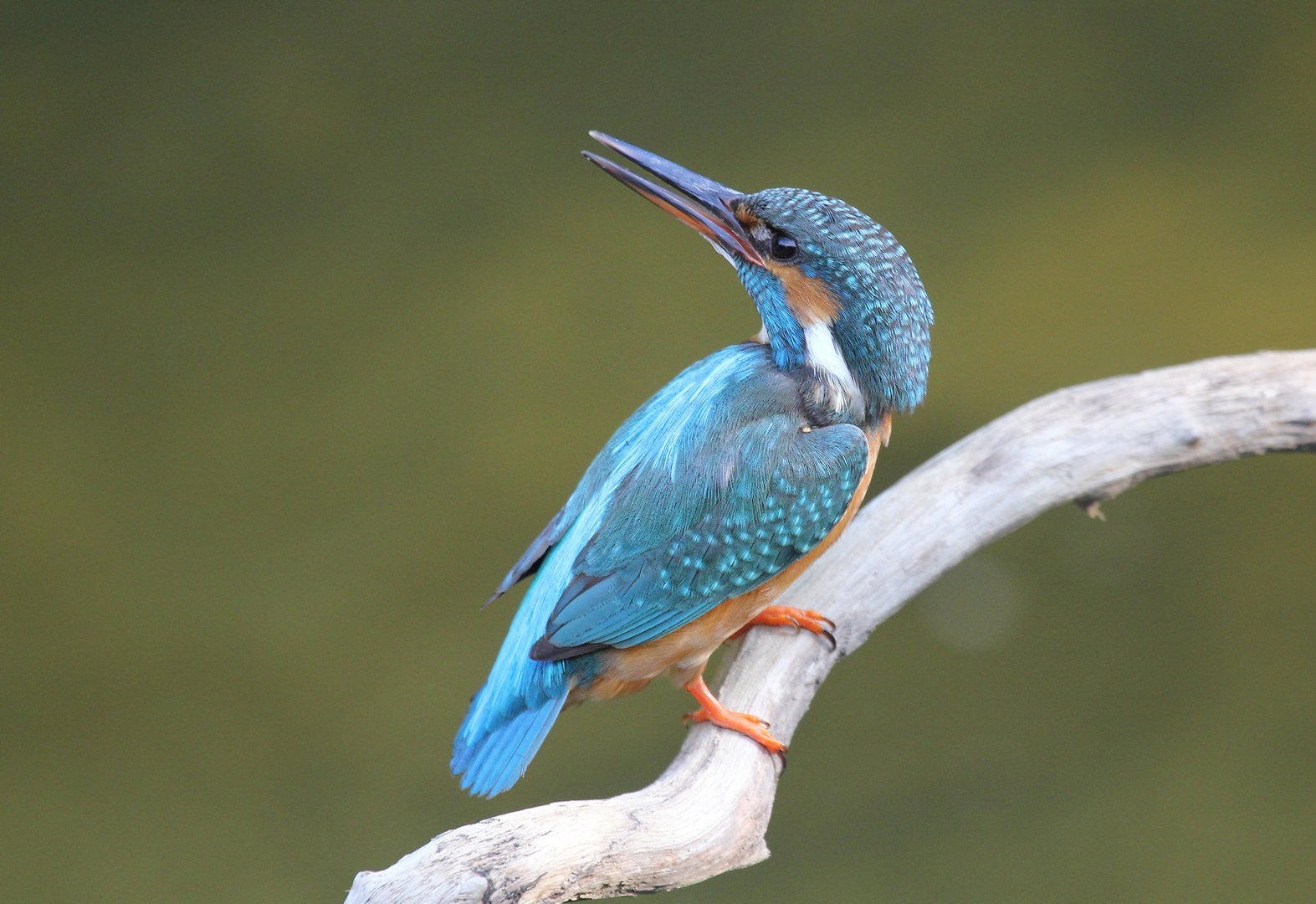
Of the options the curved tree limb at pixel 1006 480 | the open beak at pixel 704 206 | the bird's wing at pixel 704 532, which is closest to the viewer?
the bird's wing at pixel 704 532

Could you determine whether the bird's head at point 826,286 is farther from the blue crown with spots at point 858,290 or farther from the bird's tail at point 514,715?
the bird's tail at point 514,715

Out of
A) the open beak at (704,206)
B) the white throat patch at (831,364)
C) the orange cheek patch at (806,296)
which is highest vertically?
the open beak at (704,206)

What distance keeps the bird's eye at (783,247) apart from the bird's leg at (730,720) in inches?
21.3

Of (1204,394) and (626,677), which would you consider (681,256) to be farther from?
(626,677)

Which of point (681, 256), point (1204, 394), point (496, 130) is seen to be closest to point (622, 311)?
point (681, 256)

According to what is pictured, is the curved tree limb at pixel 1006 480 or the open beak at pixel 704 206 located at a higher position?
the open beak at pixel 704 206

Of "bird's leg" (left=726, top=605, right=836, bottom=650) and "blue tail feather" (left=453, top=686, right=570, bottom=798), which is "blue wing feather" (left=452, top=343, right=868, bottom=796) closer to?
"blue tail feather" (left=453, top=686, right=570, bottom=798)

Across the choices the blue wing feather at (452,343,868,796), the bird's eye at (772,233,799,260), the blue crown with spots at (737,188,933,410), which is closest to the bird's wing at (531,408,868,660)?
the blue wing feather at (452,343,868,796)

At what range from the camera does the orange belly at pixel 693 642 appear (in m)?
1.31

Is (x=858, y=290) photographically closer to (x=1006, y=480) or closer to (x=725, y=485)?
(x=725, y=485)

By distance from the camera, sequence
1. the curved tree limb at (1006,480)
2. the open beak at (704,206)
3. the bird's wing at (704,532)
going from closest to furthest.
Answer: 1. the bird's wing at (704,532)
2. the open beak at (704,206)
3. the curved tree limb at (1006,480)

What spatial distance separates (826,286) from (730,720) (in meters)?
0.55

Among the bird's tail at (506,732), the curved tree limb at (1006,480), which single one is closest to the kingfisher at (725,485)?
the bird's tail at (506,732)

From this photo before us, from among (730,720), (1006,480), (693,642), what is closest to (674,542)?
(693,642)
